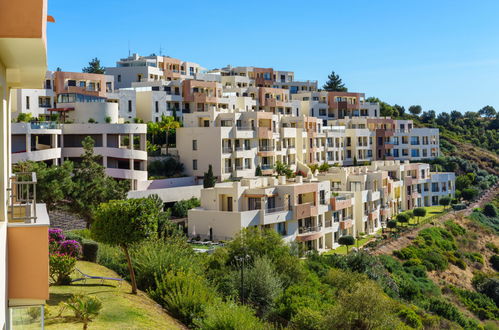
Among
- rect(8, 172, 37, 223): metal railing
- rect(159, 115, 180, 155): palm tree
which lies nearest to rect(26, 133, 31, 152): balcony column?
rect(159, 115, 180, 155): palm tree

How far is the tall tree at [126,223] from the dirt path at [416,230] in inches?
1350

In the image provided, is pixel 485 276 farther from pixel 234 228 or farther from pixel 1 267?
pixel 1 267

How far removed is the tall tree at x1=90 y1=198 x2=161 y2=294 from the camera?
25.6 meters

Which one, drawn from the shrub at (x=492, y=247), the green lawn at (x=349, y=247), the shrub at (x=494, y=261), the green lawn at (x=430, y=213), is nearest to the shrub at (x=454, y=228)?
the green lawn at (x=430, y=213)

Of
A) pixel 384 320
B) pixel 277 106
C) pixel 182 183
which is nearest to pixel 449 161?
pixel 277 106

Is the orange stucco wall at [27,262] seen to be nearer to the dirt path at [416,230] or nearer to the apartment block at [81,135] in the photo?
the apartment block at [81,135]

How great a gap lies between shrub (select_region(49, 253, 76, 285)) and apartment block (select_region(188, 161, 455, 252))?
23055mm

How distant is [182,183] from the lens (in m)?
60.1

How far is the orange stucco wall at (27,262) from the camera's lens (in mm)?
6137

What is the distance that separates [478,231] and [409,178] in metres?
10.1

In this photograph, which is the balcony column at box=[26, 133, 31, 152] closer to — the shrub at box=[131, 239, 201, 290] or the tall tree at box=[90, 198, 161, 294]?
the shrub at box=[131, 239, 201, 290]

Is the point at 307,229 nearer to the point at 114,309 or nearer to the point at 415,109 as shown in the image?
the point at 114,309

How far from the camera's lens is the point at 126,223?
25625 mm

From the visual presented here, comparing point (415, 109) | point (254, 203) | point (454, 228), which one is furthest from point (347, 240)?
point (415, 109)
